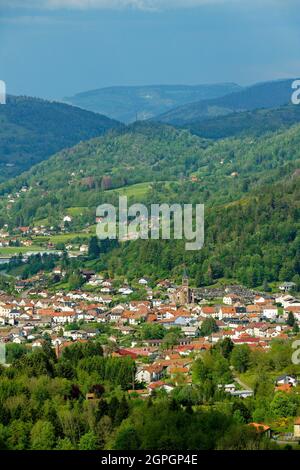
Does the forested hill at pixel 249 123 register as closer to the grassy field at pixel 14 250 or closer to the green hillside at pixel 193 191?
the green hillside at pixel 193 191

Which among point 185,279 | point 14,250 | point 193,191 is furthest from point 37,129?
point 185,279

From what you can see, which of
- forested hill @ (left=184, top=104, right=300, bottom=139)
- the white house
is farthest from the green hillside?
the white house

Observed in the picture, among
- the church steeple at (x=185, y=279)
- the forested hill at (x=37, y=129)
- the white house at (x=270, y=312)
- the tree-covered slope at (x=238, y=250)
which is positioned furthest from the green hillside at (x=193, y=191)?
the forested hill at (x=37, y=129)

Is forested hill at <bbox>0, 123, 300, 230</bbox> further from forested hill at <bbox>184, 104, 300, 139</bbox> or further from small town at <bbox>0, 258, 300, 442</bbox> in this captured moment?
small town at <bbox>0, 258, 300, 442</bbox>

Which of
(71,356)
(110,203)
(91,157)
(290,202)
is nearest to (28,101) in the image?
(91,157)

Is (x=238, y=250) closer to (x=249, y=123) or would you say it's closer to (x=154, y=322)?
(x=154, y=322)
